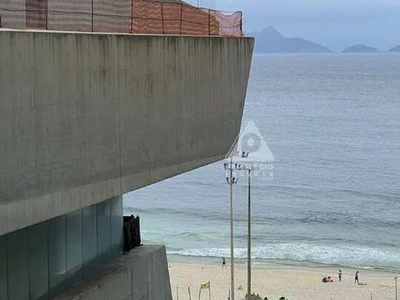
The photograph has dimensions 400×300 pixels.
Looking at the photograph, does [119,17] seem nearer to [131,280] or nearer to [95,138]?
[95,138]

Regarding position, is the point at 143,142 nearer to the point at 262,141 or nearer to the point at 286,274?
the point at 286,274

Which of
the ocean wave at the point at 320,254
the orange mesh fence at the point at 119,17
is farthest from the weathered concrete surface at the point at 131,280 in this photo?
the ocean wave at the point at 320,254

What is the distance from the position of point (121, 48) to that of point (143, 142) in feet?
4.29

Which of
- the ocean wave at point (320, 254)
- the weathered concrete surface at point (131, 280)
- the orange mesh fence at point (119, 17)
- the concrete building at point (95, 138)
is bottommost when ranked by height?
the ocean wave at point (320, 254)

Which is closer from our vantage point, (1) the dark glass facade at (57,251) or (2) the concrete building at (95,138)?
(2) the concrete building at (95,138)

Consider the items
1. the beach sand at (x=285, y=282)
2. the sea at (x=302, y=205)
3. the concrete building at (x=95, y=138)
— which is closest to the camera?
the concrete building at (x=95, y=138)

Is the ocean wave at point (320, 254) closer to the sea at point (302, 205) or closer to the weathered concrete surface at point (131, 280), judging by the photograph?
the sea at point (302, 205)

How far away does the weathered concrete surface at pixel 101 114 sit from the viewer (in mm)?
8883

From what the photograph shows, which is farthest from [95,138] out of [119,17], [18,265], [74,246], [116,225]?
[116,225]

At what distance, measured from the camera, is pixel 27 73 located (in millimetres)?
9008

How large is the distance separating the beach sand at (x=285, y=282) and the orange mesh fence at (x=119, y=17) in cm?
2742

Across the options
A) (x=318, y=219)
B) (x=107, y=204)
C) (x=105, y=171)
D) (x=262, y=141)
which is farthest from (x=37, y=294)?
(x=262, y=141)

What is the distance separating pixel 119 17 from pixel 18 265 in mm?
3711

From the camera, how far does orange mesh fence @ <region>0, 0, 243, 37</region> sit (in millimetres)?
10219
